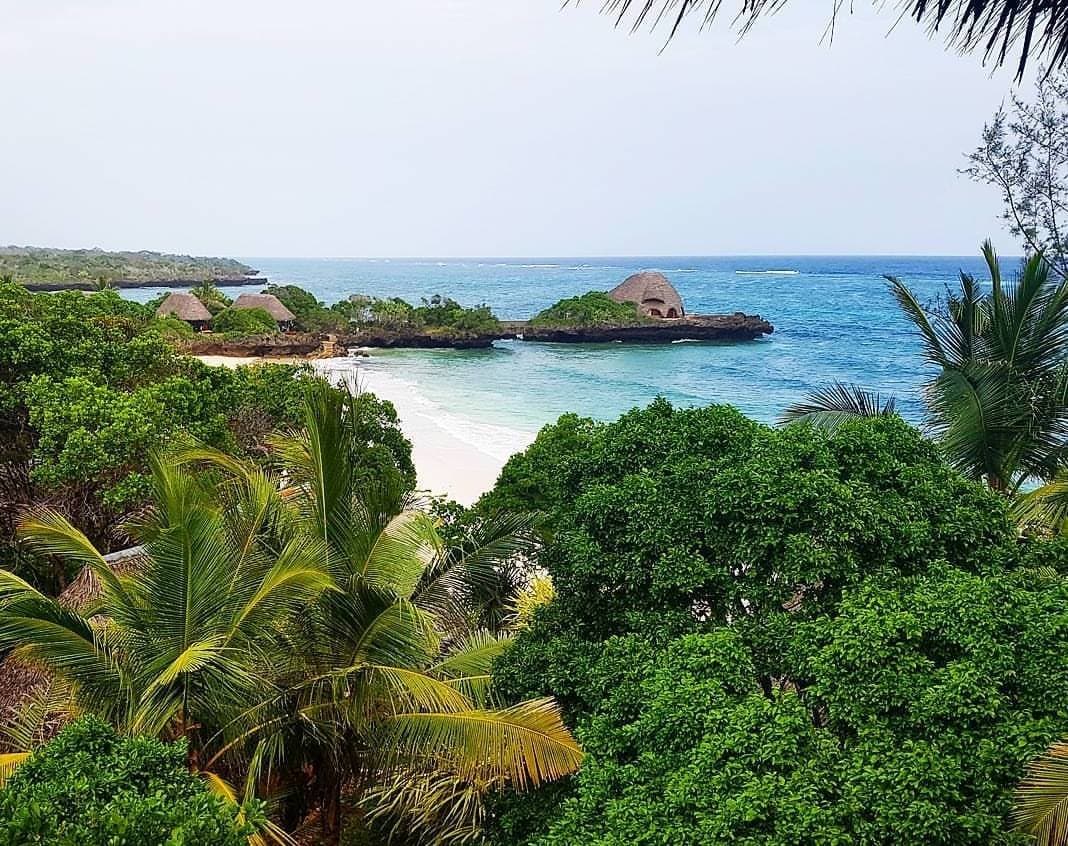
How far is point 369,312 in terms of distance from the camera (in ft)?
142

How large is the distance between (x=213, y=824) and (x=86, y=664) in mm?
2111

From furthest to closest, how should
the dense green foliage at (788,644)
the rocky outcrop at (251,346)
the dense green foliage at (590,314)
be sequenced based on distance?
the dense green foliage at (590,314), the rocky outcrop at (251,346), the dense green foliage at (788,644)

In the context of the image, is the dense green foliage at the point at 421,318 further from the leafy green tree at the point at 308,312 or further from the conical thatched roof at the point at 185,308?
the conical thatched roof at the point at 185,308

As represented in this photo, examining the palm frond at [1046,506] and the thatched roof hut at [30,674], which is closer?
the thatched roof hut at [30,674]

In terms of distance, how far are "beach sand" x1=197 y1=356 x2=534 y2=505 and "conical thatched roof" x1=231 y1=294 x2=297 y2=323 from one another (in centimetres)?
Answer: 1393

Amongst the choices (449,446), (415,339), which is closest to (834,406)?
(449,446)

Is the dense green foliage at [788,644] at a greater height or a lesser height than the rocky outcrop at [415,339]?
lesser

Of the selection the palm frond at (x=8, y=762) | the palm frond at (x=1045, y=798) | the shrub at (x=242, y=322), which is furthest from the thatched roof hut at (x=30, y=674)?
the shrub at (x=242, y=322)

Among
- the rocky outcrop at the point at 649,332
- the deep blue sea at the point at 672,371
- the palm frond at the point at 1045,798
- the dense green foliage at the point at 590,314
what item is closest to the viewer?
the palm frond at the point at 1045,798

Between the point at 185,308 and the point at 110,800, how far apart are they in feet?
127

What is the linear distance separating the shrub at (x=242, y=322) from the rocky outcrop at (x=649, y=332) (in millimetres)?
14204

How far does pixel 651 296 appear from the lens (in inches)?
1951

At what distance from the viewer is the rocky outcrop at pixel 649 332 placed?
148 feet

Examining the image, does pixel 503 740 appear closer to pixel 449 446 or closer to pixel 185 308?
pixel 449 446
